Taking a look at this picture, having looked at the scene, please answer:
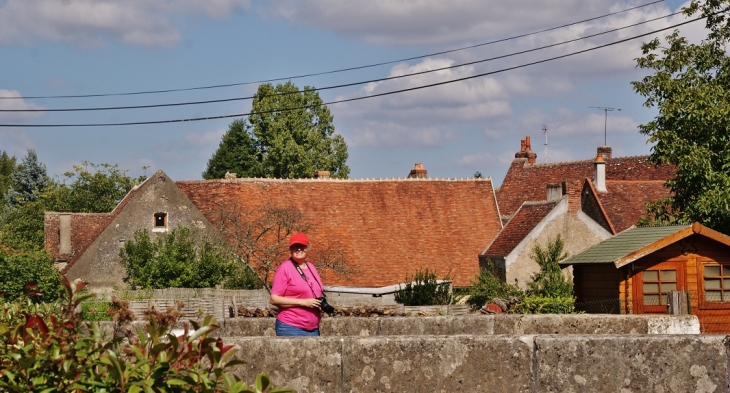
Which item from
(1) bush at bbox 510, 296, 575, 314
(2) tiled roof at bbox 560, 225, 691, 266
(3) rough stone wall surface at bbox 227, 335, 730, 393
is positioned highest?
(2) tiled roof at bbox 560, 225, 691, 266

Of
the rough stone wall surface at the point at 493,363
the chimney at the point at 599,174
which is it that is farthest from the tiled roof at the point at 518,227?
the rough stone wall surface at the point at 493,363

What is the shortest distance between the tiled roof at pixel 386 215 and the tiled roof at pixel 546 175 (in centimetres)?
296

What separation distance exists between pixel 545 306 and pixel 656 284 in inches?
103

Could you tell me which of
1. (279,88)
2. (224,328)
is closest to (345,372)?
(224,328)

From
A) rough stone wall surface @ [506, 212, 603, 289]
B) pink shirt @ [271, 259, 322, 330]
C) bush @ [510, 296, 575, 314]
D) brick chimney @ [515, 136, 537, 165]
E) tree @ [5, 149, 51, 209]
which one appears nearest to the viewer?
pink shirt @ [271, 259, 322, 330]

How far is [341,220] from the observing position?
47.7m

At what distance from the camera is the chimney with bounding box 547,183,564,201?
148ft

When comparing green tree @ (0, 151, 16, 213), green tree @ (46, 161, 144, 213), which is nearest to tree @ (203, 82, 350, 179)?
green tree @ (46, 161, 144, 213)

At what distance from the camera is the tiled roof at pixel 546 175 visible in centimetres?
5131

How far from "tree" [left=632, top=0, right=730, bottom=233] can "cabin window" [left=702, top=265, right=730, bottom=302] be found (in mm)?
3147

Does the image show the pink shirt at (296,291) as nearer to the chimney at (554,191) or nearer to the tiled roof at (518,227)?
the tiled roof at (518,227)

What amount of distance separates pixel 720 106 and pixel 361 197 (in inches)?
918

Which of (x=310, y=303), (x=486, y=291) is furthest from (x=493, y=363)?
(x=486, y=291)

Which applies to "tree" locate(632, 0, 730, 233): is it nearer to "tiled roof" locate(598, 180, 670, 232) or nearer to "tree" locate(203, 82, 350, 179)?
"tiled roof" locate(598, 180, 670, 232)
